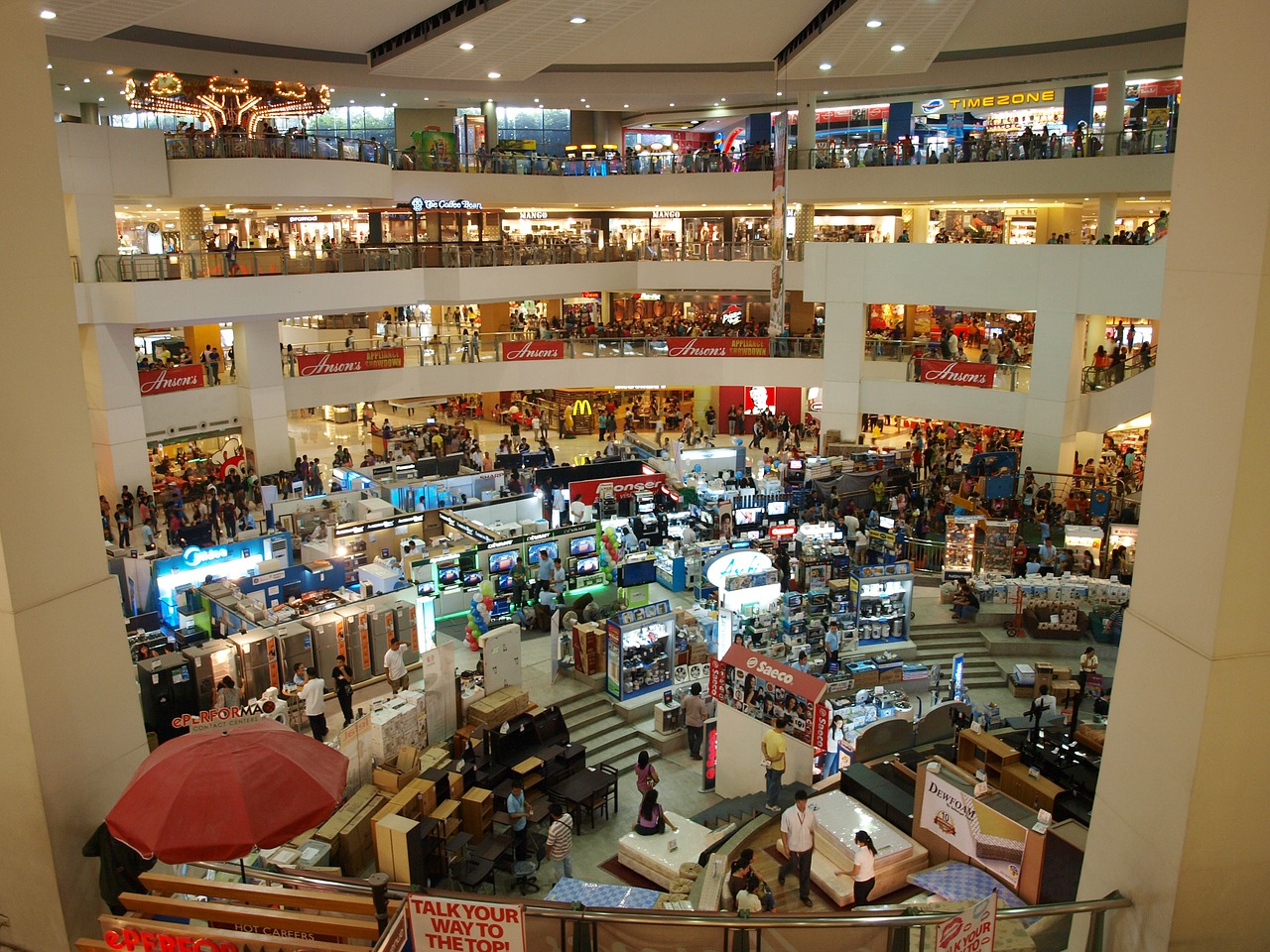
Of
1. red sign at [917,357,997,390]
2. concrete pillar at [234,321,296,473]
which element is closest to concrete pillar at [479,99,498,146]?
concrete pillar at [234,321,296,473]

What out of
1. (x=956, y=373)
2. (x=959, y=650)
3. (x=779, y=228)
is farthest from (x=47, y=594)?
(x=779, y=228)

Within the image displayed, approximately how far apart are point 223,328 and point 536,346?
13873mm

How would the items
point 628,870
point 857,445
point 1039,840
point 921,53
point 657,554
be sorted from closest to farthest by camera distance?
point 1039,840 < point 628,870 < point 657,554 < point 921,53 < point 857,445

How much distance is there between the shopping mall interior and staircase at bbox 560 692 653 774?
8 cm

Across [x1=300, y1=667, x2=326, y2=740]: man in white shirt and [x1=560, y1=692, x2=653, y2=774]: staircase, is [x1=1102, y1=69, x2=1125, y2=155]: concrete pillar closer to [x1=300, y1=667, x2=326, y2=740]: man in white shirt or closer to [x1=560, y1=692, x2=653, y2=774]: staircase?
[x1=560, y1=692, x2=653, y2=774]: staircase

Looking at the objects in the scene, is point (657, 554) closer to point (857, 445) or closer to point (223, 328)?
point (857, 445)

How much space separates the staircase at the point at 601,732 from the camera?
15258 millimetres

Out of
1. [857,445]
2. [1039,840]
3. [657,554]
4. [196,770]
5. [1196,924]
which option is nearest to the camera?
[1196,924]

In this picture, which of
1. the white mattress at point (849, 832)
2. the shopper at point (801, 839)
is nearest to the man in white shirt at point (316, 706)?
the white mattress at point (849, 832)

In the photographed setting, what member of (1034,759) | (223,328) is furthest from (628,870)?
(223,328)

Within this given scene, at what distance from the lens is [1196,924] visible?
17.1 ft

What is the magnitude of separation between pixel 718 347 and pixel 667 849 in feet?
72.7

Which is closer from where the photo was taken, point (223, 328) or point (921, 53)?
point (921, 53)

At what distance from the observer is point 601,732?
15.8 metres
